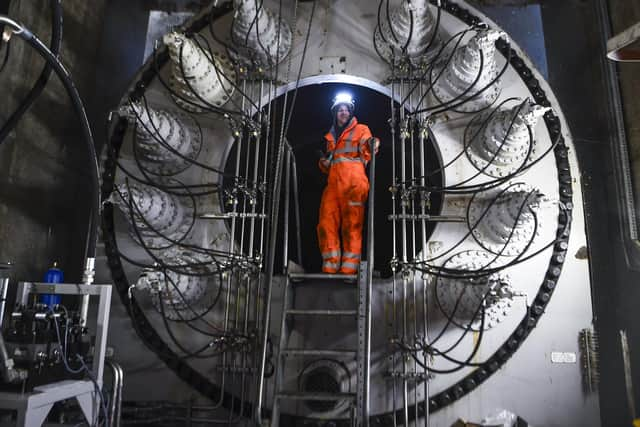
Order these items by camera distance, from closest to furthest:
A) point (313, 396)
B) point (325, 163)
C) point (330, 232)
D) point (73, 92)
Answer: point (313, 396)
point (73, 92)
point (330, 232)
point (325, 163)

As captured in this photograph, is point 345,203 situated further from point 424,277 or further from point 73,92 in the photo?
point 73,92

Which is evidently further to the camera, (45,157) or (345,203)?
(345,203)

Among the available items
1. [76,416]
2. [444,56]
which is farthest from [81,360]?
[444,56]

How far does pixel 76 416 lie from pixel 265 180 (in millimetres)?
2092

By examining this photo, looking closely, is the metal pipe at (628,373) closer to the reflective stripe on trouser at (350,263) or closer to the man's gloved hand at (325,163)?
the reflective stripe on trouser at (350,263)

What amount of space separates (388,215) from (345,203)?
0.45m

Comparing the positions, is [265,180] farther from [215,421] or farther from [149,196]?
[215,421]

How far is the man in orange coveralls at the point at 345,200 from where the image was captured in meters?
3.96

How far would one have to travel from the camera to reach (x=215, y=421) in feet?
11.8

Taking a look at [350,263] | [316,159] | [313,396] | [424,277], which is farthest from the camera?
[316,159]

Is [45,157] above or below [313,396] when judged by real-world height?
above

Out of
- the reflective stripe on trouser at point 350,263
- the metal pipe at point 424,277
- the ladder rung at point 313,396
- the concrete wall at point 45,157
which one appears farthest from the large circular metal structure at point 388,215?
the ladder rung at point 313,396

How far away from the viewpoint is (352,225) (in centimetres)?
402

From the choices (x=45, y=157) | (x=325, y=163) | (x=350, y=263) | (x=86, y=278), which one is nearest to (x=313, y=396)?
(x=350, y=263)
